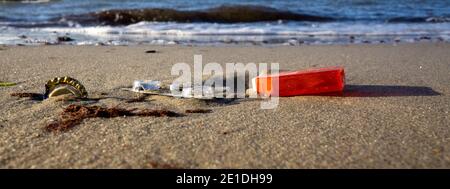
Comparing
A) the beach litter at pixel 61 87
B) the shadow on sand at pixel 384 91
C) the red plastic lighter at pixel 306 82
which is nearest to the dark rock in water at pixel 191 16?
the shadow on sand at pixel 384 91

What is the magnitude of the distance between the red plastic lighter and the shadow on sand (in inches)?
3.7

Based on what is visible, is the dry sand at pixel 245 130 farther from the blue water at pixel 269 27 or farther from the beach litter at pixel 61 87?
the blue water at pixel 269 27

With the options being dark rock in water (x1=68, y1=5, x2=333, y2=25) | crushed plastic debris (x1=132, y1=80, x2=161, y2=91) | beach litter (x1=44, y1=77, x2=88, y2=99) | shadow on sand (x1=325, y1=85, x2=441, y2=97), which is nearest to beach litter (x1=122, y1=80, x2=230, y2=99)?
crushed plastic debris (x1=132, y1=80, x2=161, y2=91)

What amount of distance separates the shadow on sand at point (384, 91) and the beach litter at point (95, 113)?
33.3 inches

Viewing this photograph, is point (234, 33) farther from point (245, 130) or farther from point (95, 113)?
point (245, 130)

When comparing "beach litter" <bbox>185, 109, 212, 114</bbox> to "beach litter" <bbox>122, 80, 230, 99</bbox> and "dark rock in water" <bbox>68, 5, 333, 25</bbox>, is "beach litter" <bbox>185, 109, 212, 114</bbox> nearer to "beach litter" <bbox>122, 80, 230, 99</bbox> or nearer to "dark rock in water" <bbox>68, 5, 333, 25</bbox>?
"beach litter" <bbox>122, 80, 230, 99</bbox>

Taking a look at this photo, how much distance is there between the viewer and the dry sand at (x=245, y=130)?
125 cm

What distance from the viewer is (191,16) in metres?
7.96

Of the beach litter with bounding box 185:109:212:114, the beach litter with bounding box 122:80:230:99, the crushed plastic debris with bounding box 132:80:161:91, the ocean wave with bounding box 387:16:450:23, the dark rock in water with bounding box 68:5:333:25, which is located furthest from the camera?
the dark rock in water with bounding box 68:5:333:25

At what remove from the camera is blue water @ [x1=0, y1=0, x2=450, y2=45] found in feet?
17.3

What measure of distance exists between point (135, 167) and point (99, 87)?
3.81ft

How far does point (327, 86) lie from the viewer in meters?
2.01

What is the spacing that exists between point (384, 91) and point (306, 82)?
1.55 feet
